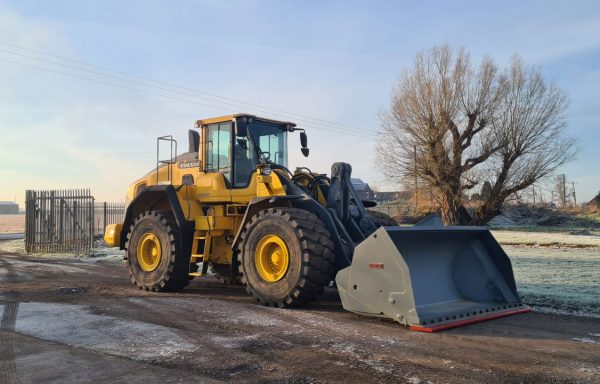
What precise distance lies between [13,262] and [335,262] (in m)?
12.3

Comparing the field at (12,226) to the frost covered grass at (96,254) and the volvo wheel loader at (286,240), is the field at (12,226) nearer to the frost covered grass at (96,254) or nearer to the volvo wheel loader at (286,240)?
the frost covered grass at (96,254)

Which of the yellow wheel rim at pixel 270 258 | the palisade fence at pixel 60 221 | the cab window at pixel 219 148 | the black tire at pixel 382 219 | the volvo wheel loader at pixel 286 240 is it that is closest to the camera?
the volvo wheel loader at pixel 286 240

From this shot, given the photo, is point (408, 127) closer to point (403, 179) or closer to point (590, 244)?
point (403, 179)

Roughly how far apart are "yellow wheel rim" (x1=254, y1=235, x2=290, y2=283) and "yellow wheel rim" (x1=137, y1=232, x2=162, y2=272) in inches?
106

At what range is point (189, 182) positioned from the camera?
9180 mm

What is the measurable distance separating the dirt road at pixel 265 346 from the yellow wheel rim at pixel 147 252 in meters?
1.39

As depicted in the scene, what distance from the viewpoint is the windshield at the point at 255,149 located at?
8.51 metres

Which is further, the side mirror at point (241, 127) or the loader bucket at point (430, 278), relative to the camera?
the side mirror at point (241, 127)

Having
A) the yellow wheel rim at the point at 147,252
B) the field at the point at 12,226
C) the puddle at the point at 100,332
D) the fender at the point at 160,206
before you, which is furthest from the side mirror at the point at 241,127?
the field at the point at 12,226

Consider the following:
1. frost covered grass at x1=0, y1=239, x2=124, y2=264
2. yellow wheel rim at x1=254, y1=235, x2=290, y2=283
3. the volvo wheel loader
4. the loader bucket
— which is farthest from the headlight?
frost covered grass at x1=0, y1=239, x2=124, y2=264

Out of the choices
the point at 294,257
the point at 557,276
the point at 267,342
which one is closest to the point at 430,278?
the point at 294,257

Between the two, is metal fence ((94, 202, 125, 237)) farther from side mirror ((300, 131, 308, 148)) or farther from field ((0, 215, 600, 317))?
side mirror ((300, 131, 308, 148))

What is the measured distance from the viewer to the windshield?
851cm

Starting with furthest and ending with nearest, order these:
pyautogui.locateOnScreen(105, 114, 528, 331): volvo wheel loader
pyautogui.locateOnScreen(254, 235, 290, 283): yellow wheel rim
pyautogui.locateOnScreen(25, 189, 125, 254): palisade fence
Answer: pyautogui.locateOnScreen(25, 189, 125, 254): palisade fence, pyautogui.locateOnScreen(254, 235, 290, 283): yellow wheel rim, pyautogui.locateOnScreen(105, 114, 528, 331): volvo wheel loader
